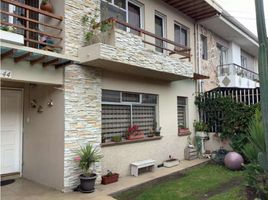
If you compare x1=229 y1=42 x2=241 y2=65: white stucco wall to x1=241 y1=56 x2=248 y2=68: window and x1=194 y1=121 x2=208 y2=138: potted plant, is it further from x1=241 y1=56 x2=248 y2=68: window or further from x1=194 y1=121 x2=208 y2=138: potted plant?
x1=194 y1=121 x2=208 y2=138: potted plant

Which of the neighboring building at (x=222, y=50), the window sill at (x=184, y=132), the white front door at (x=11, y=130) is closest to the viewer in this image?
the white front door at (x=11, y=130)

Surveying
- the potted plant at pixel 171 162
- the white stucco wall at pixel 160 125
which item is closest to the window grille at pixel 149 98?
the white stucco wall at pixel 160 125

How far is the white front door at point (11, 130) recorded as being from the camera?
312 inches

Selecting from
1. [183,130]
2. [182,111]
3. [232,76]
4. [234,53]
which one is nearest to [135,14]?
[182,111]

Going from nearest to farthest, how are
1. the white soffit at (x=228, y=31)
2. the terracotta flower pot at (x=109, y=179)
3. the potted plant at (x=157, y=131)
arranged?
1. the terracotta flower pot at (x=109, y=179)
2. the potted plant at (x=157, y=131)
3. the white soffit at (x=228, y=31)

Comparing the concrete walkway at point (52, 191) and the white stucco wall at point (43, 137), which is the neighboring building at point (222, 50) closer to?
the concrete walkway at point (52, 191)

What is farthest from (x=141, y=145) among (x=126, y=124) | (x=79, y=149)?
(x=79, y=149)

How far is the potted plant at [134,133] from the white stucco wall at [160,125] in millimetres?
263

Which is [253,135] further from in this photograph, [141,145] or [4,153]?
[4,153]

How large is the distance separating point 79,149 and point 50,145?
2.80 feet

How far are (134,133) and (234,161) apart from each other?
399 centimetres

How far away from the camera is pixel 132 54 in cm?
787

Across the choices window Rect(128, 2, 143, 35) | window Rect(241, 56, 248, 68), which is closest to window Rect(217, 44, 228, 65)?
window Rect(241, 56, 248, 68)

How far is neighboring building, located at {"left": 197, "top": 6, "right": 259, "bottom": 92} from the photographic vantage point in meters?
14.0
